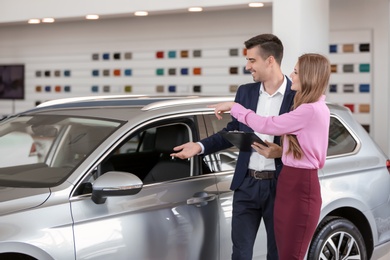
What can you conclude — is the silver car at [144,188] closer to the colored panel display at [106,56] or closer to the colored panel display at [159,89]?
the colored panel display at [159,89]

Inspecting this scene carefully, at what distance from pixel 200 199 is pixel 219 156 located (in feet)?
1.29

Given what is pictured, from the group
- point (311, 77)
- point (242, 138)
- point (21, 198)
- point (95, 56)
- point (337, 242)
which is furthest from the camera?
point (95, 56)

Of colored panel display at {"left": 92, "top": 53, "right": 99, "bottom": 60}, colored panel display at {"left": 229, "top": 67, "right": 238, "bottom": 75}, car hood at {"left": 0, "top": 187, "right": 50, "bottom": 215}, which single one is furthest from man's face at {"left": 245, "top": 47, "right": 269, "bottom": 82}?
colored panel display at {"left": 92, "top": 53, "right": 99, "bottom": 60}

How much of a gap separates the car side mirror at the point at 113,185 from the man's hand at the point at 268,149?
69 centimetres

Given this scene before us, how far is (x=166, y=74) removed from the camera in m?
12.2

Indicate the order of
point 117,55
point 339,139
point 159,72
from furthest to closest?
point 117,55
point 159,72
point 339,139

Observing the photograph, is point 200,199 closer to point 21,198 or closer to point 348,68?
point 21,198

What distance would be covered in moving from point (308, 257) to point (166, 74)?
770cm

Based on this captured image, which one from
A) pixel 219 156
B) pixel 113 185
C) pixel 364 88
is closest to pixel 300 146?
pixel 219 156

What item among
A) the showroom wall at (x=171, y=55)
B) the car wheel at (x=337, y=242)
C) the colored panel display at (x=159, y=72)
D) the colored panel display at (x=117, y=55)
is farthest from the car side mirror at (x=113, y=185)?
the colored panel display at (x=117, y=55)

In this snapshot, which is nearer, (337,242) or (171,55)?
(337,242)

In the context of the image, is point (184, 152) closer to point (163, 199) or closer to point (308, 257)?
point (163, 199)

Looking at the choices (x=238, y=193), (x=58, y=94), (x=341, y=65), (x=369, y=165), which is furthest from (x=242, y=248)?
(x=58, y=94)

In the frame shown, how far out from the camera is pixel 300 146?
396 cm
